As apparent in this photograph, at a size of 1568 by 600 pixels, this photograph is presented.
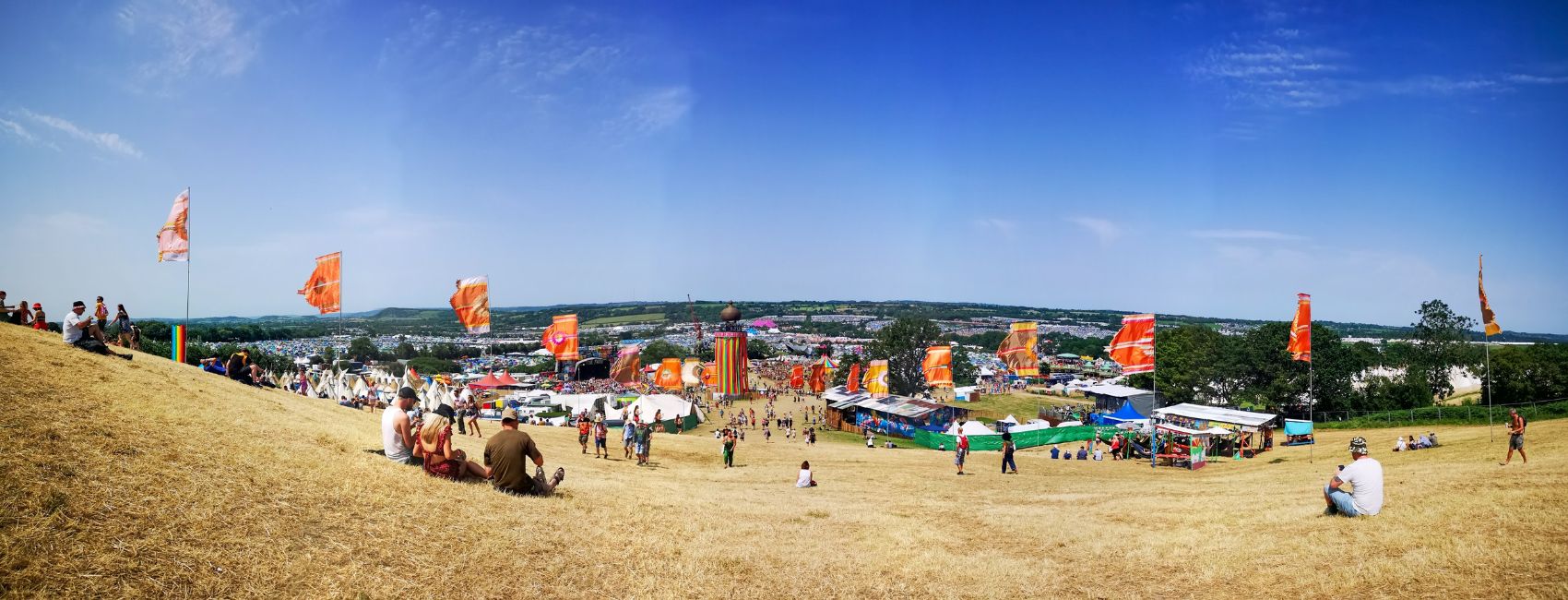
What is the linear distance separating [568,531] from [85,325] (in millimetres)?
14280

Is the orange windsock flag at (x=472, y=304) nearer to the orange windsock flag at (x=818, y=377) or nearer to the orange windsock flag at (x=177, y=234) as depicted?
the orange windsock flag at (x=177, y=234)

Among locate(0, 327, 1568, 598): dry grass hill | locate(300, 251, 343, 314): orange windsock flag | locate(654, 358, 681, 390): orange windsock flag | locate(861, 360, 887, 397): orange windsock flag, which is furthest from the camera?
locate(654, 358, 681, 390): orange windsock flag

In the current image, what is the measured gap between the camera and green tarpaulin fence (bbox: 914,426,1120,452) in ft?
120

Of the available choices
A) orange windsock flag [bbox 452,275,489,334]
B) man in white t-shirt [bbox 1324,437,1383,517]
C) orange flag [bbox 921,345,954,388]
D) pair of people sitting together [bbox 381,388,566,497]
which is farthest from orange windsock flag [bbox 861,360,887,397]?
pair of people sitting together [bbox 381,388,566,497]

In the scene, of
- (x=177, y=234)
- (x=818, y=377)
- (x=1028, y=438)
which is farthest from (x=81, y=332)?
(x=818, y=377)

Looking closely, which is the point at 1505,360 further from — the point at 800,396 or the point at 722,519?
the point at 722,519

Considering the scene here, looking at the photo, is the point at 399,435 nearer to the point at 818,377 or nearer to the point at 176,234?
the point at 176,234

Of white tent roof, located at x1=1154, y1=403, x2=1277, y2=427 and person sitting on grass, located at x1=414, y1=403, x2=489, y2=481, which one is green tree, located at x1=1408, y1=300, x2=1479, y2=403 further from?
person sitting on grass, located at x1=414, y1=403, x2=489, y2=481

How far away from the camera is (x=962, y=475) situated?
23797 millimetres

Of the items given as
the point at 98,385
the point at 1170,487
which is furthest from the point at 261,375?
the point at 1170,487

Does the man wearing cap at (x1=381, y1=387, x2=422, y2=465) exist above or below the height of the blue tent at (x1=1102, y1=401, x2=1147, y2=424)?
above

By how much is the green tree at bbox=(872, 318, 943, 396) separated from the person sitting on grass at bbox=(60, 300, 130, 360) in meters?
83.8

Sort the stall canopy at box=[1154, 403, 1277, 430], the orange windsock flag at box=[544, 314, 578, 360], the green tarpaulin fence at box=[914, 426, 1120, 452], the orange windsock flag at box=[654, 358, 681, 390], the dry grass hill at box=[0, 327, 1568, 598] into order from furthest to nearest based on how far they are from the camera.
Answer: the orange windsock flag at box=[654, 358, 681, 390] → the orange windsock flag at box=[544, 314, 578, 360] → the stall canopy at box=[1154, 403, 1277, 430] → the green tarpaulin fence at box=[914, 426, 1120, 452] → the dry grass hill at box=[0, 327, 1568, 598]

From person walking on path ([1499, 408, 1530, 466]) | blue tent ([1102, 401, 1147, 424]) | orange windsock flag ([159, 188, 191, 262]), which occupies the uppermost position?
orange windsock flag ([159, 188, 191, 262])
